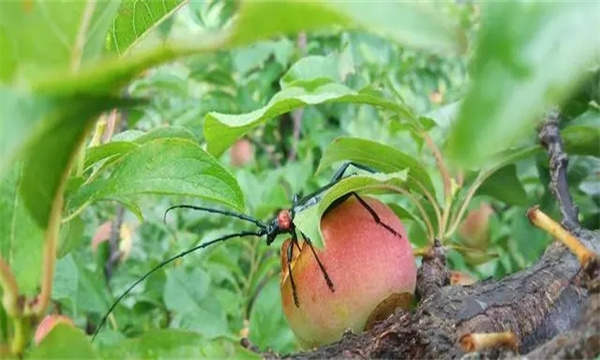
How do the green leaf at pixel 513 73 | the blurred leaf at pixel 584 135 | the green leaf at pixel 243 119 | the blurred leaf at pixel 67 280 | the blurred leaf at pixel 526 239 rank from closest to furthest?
the green leaf at pixel 513 73 → the green leaf at pixel 243 119 → the blurred leaf at pixel 584 135 → the blurred leaf at pixel 67 280 → the blurred leaf at pixel 526 239

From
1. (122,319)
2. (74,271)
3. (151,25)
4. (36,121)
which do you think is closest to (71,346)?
(36,121)

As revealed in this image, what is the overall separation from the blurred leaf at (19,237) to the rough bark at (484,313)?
0.59 feet

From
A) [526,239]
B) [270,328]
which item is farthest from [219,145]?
[526,239]

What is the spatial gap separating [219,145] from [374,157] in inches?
7.1

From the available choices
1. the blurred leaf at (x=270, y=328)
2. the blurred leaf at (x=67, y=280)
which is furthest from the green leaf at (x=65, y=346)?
the blurred leaf at (x=67, y=280)

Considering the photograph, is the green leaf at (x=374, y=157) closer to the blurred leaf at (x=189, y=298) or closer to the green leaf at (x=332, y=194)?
the green leaf at (x=332, y=194)

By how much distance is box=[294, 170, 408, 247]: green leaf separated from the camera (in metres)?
0.55

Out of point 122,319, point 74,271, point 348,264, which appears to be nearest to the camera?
point 348,264

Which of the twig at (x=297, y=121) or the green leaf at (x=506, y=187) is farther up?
the twig at (x=297, y=121)

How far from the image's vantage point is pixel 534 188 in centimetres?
122

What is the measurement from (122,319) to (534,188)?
0.64 m

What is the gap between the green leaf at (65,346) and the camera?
334 millimetres

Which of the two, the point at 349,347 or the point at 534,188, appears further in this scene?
the point at 534,188

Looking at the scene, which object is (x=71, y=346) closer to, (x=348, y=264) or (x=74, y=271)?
(x=348, y=264)
